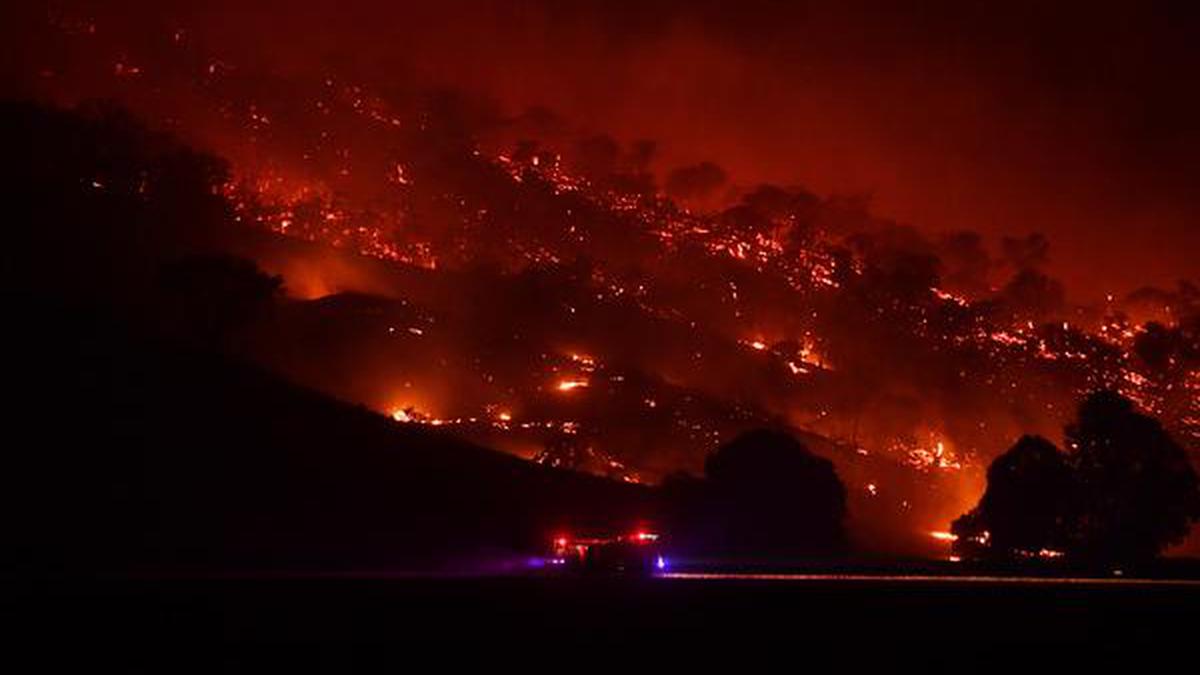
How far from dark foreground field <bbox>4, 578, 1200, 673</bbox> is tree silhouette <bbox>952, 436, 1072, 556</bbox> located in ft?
102

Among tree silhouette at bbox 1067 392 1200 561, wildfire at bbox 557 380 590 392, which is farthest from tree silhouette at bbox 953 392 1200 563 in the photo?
wildfire at bbox 557 380 590 392

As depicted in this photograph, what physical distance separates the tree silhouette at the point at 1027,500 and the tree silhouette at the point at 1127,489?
0.93m

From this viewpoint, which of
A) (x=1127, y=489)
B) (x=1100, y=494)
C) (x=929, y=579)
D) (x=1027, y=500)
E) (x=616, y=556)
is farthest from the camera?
(x=1027, y=500)

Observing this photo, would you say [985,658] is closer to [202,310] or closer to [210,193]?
[202,310]

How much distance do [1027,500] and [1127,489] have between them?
16.0 ft

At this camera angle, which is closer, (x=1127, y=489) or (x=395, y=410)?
(x=1127, y=489)

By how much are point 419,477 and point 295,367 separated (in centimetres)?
6117

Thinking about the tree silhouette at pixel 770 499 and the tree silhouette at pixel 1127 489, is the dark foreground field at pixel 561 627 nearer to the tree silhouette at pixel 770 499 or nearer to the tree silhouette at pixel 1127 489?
the tree silhouette at pixel 770 499

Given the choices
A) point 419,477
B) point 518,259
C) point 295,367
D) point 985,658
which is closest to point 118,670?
point 985,658

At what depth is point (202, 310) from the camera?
92.4 meters

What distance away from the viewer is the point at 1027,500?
185ft

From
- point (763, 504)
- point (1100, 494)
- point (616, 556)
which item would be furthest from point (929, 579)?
point (1100, 494)

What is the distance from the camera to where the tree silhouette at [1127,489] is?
5484 centimetres

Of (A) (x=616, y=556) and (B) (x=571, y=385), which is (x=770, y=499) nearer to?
(A) (x=616, y=556)
